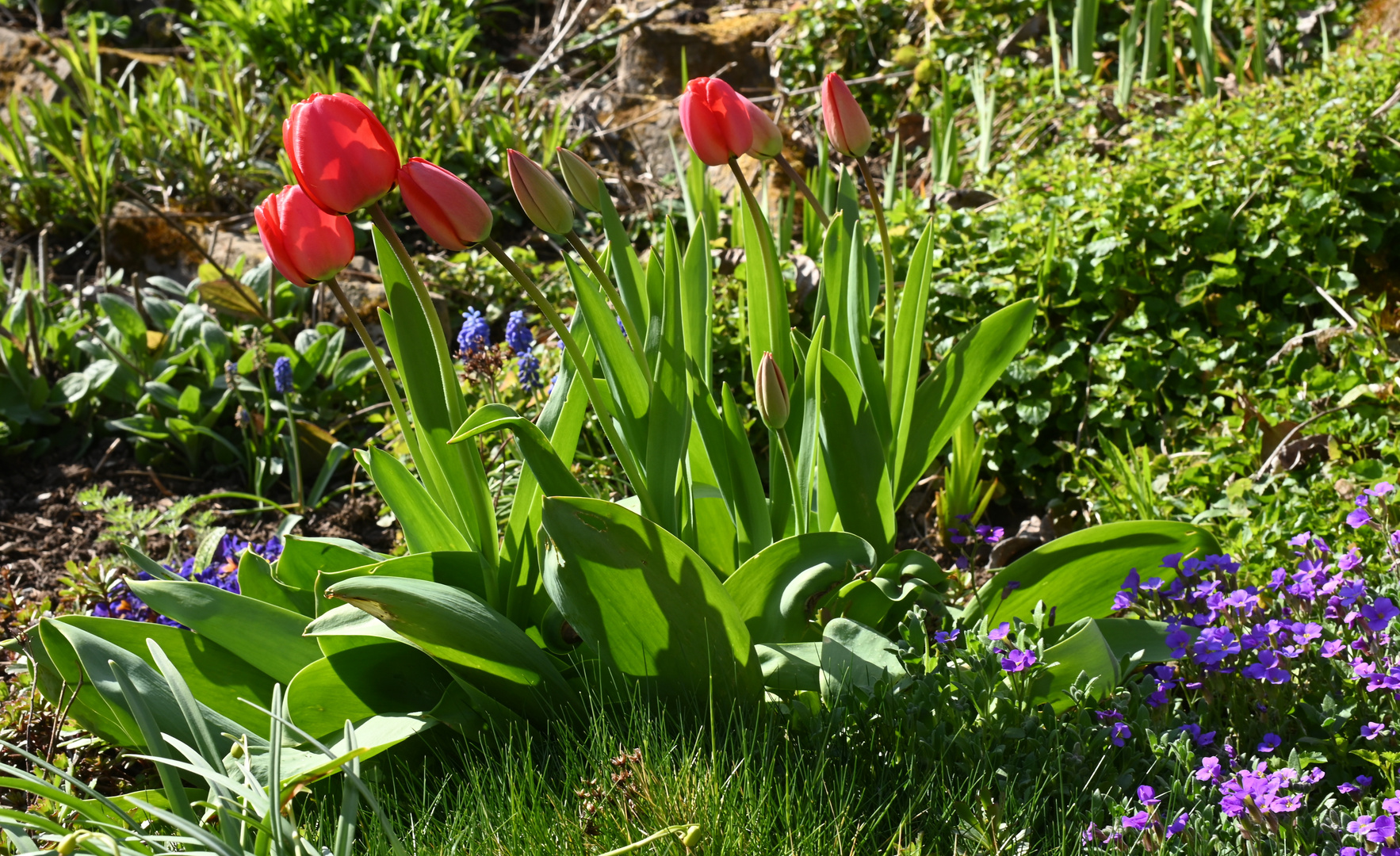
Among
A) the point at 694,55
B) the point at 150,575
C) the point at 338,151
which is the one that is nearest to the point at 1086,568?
the point at 338,151

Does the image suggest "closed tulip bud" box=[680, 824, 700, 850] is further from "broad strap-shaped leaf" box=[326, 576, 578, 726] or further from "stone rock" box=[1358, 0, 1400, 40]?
"stone rock" box=[1358, 0, 1400, 40]

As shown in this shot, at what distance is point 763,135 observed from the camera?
144 cm

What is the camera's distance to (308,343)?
119 inches

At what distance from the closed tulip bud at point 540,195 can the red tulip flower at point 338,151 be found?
6.5 inches

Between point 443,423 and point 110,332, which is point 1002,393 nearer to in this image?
point 443,423

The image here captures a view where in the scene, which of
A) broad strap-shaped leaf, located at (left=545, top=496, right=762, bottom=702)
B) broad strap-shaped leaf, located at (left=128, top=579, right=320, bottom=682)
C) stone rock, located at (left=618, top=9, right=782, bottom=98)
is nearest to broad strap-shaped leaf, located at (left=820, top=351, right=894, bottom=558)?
broad strap-shaped leaf, located at (left=545, top=496, right=762, bottom=702)

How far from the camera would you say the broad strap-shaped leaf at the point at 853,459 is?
149 centimetres

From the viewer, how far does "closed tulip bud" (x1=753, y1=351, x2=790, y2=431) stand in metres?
1.33

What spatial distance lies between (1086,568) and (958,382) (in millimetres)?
352

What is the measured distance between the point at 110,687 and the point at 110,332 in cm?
221

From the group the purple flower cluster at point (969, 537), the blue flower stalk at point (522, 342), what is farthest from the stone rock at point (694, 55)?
the purple flower cluster at point (969, 537)

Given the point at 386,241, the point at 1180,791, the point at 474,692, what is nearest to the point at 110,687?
the point at 474,692

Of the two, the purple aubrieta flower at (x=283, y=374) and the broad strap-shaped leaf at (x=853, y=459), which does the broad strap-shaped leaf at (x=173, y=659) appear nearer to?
the broad strap-shaped leaf at (x=853, y=459)

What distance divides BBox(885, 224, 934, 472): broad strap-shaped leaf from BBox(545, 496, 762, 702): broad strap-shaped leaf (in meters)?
0.46
